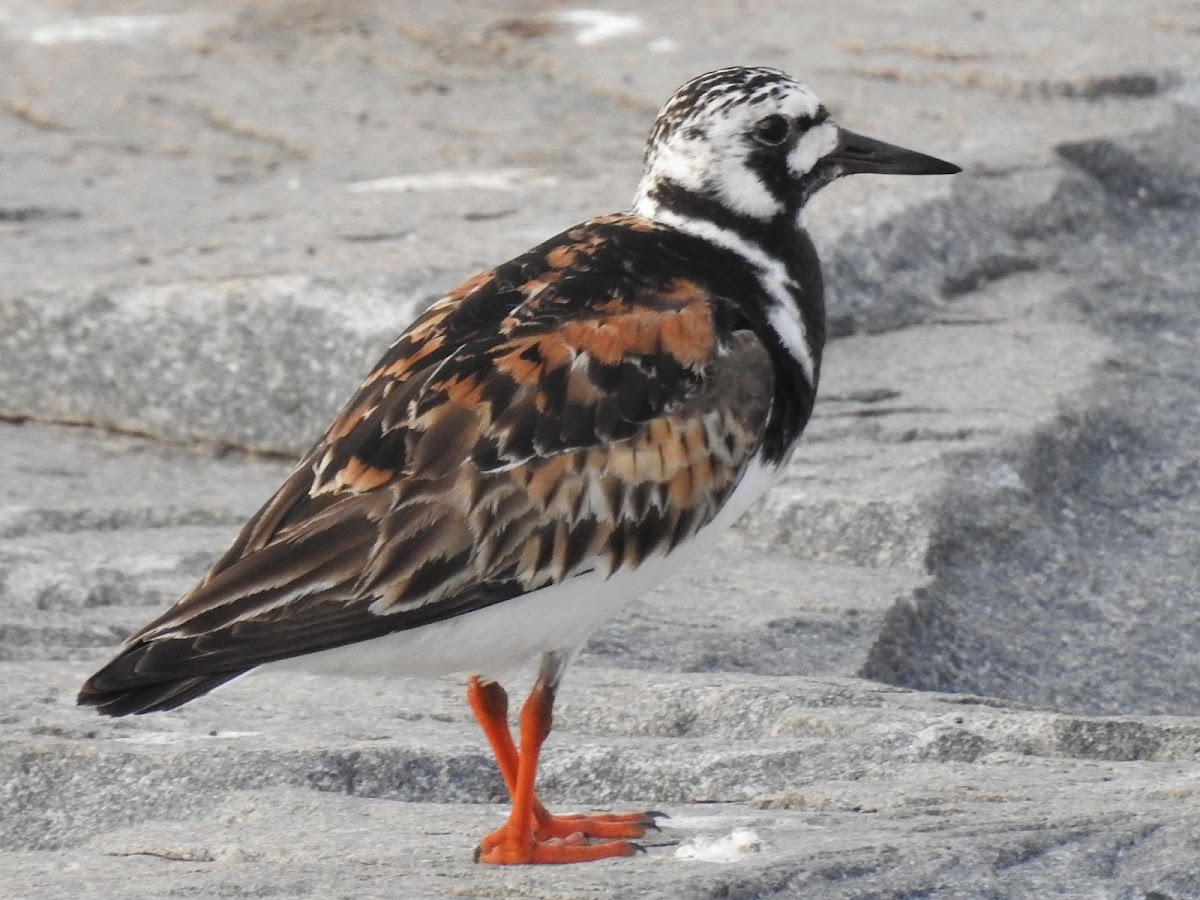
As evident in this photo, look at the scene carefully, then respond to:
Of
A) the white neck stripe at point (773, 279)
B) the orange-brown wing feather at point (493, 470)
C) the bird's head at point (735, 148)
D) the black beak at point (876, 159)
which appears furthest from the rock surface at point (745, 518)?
the bird's head at point (735, 148)

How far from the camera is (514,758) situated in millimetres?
3961

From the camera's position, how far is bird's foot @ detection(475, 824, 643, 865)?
140 inches

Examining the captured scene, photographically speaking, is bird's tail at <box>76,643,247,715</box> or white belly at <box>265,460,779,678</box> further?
white belly at <box>265,460,779,678</box>

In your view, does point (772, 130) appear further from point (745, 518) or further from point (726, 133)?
point (745, 518)

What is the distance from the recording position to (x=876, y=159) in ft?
15.1

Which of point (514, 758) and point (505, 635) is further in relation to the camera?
point (514, 758)

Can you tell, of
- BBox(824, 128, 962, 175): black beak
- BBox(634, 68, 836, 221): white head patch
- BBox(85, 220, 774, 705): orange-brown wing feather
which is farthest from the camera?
BBox(824, 128, 962, 175): black beak

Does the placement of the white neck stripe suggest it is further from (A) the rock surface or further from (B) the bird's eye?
(A) the rock surface

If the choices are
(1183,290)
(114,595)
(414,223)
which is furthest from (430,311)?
(1183,290)

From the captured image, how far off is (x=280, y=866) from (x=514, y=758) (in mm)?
611

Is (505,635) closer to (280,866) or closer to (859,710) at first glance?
(280,866)

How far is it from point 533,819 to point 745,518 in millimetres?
1789

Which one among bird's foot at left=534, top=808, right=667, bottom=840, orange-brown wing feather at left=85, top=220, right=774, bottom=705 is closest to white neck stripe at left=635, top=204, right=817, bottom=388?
orange-brown wing feather at left=85, top=220, right=774, bottom=705

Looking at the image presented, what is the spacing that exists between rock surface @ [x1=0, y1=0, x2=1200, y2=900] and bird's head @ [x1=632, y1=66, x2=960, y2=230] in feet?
3.32
